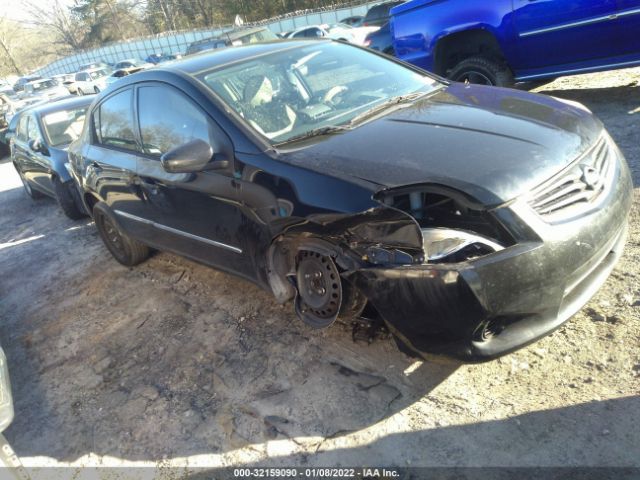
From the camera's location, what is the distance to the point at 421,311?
2.24 meters

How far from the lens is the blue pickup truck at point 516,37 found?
16.8ft

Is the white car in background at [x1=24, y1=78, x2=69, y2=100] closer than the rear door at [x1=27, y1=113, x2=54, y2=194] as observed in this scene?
No

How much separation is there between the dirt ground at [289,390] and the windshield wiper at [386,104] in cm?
Result: 129

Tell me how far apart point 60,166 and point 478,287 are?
6068 millimetres

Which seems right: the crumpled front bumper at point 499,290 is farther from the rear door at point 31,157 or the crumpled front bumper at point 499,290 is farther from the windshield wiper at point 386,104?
the rear door at point 31,157

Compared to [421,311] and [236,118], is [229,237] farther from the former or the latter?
[421,311]

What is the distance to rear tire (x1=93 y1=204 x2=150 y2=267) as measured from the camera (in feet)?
15.2

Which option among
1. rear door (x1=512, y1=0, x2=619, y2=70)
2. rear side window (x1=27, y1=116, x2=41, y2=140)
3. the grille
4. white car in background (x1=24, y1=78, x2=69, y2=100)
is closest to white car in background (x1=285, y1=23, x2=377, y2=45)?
rear door (x1=512, y1=0, x2=619, y2=70)

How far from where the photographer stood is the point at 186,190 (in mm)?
3322

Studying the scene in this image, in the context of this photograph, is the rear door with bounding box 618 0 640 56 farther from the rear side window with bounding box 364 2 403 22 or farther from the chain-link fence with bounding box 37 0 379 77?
the chain-link fence with bounding box 37 0 379 77

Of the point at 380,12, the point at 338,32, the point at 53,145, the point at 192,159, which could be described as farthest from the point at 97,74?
the point at 192,159

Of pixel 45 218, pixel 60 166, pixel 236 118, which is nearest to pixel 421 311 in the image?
pixel 236 118

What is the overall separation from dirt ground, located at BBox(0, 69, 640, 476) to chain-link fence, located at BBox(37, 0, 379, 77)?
23.6 meters

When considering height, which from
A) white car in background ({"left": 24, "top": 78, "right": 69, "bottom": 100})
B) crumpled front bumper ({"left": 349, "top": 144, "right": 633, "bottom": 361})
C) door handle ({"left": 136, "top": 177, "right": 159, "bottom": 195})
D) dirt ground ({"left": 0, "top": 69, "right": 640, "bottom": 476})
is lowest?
dirt ground ({"left": 0, "top": 69, "right": 640, "bottom": 476})
